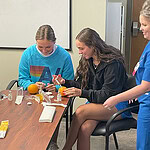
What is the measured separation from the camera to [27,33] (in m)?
3.23

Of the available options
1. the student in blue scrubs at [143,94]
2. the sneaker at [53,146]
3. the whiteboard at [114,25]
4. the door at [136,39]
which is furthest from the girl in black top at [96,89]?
the door at [136,39]

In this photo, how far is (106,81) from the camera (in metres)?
2.11

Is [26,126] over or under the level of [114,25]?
under

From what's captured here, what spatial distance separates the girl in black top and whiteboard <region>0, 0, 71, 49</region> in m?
1.00

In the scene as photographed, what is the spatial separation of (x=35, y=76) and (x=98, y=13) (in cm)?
110

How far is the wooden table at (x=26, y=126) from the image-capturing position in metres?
1.32

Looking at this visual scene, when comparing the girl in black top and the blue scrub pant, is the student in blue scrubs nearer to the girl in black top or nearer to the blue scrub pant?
the blue scrub pant

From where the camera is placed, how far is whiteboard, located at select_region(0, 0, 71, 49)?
10.2 ft

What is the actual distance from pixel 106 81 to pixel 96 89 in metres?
0.15

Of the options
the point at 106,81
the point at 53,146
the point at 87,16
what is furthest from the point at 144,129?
the point at 87,16

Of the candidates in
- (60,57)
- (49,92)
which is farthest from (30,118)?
(60,57)

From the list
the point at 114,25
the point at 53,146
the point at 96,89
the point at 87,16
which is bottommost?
the point at 53,146

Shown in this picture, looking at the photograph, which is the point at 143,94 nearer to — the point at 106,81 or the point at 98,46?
the point at 106,81

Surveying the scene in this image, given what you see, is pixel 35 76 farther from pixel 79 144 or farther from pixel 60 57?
pixel 79 144
